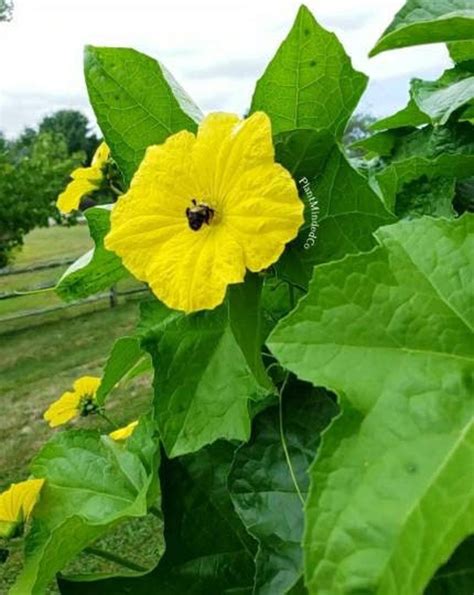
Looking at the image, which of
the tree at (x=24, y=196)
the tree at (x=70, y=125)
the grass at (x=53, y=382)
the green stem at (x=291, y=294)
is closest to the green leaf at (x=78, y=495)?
the green stem at (x=291, y=294)

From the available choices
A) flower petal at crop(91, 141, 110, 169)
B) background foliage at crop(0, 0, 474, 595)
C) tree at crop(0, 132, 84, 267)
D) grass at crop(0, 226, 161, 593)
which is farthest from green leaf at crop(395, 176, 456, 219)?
tree at crop(0, 132, 84, 267)

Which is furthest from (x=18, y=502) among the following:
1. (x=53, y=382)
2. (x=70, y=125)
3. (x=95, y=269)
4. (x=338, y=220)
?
(x=70, y=125)

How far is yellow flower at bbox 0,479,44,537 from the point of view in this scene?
1.59 ft

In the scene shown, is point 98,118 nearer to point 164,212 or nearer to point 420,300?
point 164,212

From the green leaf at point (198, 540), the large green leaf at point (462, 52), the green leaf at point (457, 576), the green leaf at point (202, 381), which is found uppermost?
the large green leaf at point (462, 52)

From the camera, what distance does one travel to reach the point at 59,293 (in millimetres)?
481

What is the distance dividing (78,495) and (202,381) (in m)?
0.16

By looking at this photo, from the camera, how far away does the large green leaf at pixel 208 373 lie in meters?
0.37

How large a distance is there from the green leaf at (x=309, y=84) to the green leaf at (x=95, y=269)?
110mm

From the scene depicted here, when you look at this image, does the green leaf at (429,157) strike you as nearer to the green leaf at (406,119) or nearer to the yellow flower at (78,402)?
the green leaf at (406,119)

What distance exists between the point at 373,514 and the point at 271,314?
19cm

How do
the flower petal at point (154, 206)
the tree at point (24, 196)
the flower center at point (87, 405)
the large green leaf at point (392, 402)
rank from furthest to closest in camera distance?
1. the tree at point (24, 196)
2. the flower center at point (87, 405)
3. the flower petal at point (154, 206)
4. the large green leaf at point (392, 402)

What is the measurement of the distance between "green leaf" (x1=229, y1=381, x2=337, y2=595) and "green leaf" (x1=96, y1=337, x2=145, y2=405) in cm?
11

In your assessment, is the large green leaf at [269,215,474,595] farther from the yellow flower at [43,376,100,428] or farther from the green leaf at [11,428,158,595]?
the yellow flower at [43,376,100,428]
